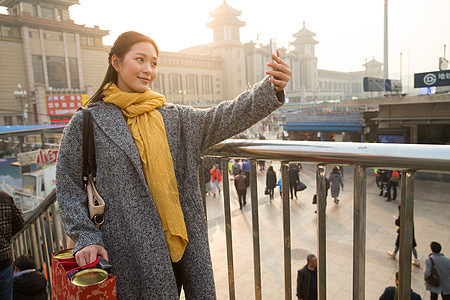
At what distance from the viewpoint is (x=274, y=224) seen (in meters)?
8.33

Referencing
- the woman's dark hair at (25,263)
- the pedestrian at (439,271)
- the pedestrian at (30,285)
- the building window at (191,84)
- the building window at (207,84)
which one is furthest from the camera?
the building window at (207,84)

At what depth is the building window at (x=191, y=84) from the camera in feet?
184

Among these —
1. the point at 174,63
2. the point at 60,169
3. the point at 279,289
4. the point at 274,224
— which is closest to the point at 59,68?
the point at 174,63

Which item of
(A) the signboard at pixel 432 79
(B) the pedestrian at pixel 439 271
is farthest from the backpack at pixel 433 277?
(A) the signboard at pixel 432 79

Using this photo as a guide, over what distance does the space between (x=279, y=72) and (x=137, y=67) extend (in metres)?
0.62

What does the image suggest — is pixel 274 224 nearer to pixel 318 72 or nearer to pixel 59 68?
pixel 59 68

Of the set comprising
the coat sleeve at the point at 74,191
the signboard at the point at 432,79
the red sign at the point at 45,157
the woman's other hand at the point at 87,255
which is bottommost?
the red sign at the point at 45,157

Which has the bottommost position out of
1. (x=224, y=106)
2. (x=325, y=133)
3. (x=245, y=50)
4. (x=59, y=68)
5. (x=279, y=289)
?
(x=279, y=289)

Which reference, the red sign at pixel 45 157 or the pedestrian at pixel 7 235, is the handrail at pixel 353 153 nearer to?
the pedestrian at pixel 7 235

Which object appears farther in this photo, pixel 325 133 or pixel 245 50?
pixel 245 50

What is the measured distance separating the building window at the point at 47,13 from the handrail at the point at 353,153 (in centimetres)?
3952

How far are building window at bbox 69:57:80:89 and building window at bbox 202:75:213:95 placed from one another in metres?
27.8

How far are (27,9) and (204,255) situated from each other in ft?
130

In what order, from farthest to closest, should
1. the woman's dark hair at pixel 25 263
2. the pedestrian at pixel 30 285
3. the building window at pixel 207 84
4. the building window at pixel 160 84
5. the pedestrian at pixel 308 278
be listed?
the building window at pixel 207 84, the building window at pixel 160 84, the pedestrian at pixel 308 278, the woman's dark hair at pixel 25 263, the pedestrian at pixel 30 285
